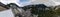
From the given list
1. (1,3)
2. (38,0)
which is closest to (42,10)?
(38,0)

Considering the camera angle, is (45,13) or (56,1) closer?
(45,13)

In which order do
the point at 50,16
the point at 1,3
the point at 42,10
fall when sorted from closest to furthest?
the point at 50,16, the point at 42,10, the point at 1,3

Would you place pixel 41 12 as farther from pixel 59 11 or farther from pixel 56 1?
pixel 56 1

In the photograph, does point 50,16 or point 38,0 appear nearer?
point 50,16

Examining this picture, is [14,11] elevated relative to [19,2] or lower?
lower

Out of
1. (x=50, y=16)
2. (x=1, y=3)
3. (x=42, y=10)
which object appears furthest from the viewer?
(x=1, y=3)

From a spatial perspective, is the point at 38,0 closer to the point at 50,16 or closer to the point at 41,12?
the point at 41,12

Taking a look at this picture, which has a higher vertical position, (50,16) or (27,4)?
(27,4)

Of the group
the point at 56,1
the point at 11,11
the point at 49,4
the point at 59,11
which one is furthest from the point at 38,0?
the point at 11,11
